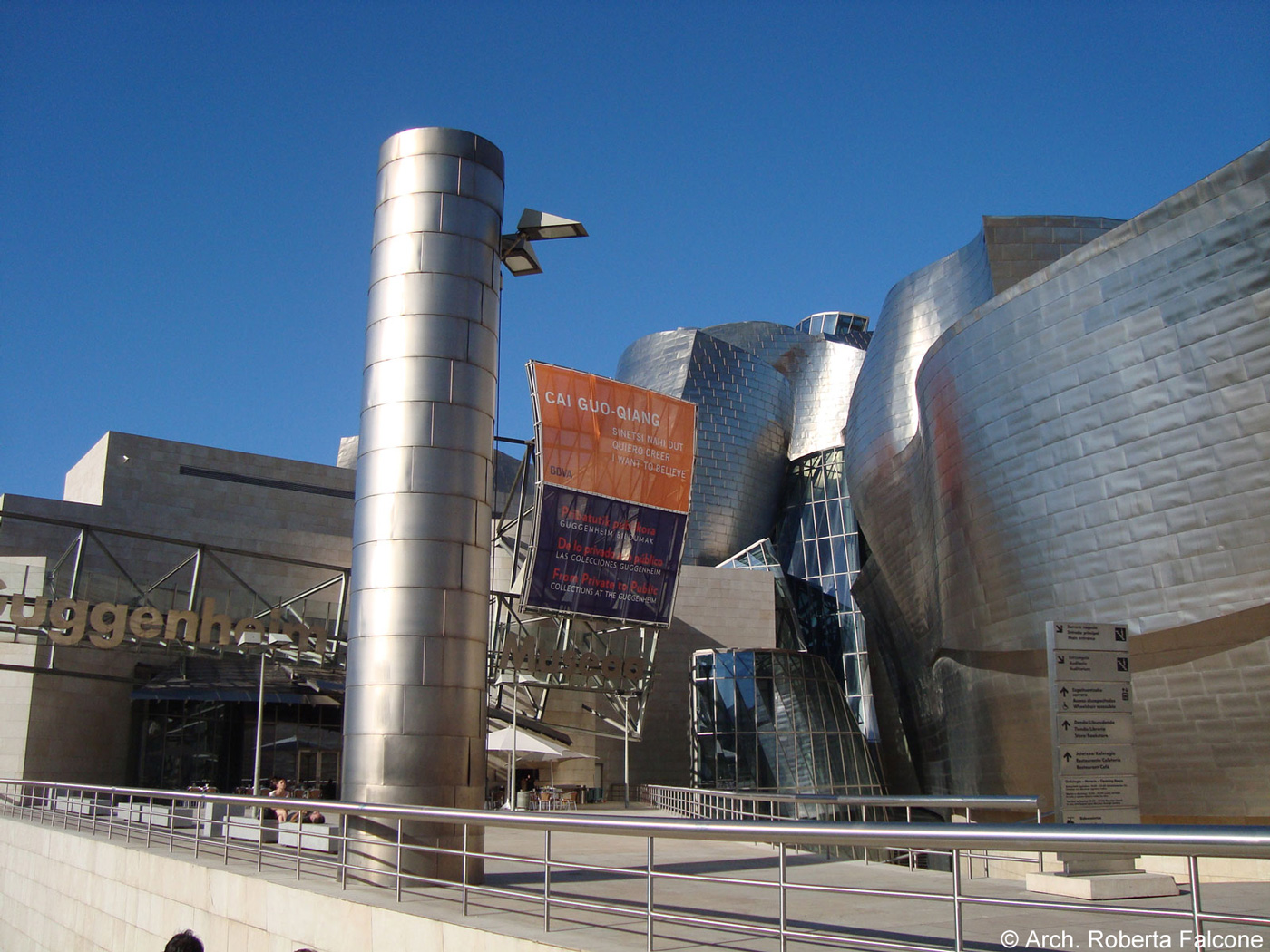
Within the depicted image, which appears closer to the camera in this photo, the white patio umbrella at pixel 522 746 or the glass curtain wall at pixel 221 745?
the white patio umbrella at pixel 522 746

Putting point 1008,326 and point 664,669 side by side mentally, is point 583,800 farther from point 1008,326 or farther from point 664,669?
point 1008,326

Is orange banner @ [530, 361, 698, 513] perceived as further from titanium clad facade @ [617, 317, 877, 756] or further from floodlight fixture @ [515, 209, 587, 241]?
titanium clad facade @ [617, 317, 877, 756]

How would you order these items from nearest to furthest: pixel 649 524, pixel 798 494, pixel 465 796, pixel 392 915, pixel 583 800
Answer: pixel 392 915 → pixel 465 796 → pixel 649 524 → pixel 583 800 → pixel 798 494

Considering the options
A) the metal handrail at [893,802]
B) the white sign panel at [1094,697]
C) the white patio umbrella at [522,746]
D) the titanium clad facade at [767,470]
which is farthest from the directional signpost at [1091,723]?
the titanium clad facade at [767,470]

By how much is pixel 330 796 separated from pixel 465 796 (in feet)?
70.0

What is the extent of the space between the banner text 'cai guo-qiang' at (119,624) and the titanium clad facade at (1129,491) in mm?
17295

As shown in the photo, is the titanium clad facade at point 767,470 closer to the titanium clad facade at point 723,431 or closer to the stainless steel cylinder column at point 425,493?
the titanium clad facade at point 723,431

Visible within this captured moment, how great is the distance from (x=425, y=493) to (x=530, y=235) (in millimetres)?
4240

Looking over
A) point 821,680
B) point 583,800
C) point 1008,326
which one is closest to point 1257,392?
point 1008,326

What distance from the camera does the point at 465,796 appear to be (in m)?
12.2

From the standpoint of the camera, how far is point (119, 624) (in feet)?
77.8

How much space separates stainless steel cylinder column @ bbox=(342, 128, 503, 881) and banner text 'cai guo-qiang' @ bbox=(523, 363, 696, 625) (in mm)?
14769

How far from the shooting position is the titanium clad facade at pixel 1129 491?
19.1 meters

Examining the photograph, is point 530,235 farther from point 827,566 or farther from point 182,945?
point 827,566
